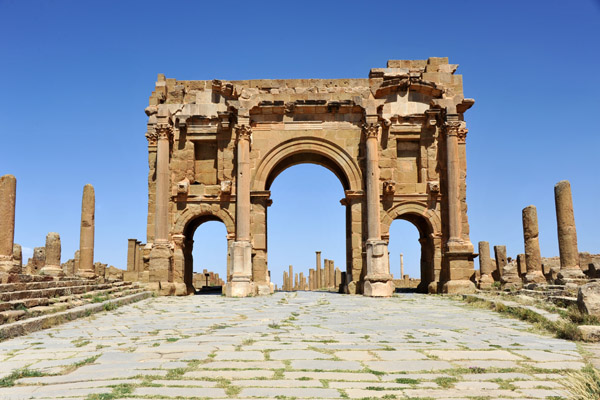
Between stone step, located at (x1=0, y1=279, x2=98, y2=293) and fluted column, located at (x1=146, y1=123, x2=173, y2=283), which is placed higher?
fluted column, located at (x1=146, y1=123, x2=173, y2=283)

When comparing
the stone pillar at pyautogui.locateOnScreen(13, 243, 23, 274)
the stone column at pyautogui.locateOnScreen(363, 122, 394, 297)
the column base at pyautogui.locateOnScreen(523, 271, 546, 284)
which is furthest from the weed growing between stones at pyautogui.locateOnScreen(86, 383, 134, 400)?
the column base at pyautogui.locateOnScreen(523, 271, 546, 284)

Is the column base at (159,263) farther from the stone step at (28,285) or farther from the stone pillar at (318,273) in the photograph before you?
the stone pillar at (318,273)

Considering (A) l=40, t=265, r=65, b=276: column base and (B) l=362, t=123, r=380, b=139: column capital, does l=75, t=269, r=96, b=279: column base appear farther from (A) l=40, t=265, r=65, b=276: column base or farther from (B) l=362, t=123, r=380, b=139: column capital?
(B) l=362, t=123, r=380, b=139: column capital

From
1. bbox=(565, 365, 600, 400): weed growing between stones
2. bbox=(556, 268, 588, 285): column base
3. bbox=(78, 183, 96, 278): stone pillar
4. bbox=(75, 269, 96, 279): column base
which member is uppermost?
bbox=(78, 183, 96, 278): stone pillar

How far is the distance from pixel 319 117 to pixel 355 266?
5.59 m

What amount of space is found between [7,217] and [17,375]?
7996mm

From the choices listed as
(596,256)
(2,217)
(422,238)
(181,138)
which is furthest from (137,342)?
(596,256)

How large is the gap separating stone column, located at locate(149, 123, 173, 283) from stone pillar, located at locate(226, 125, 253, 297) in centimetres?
246

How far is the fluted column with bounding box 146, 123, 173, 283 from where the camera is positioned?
1895cm

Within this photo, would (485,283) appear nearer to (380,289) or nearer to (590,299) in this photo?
(380,289)

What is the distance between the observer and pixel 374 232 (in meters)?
18.8

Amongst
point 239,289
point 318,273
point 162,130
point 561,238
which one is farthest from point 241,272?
point 318,273

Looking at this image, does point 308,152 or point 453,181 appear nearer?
point 453,181

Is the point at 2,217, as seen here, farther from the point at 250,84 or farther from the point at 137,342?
the point at 250,84
